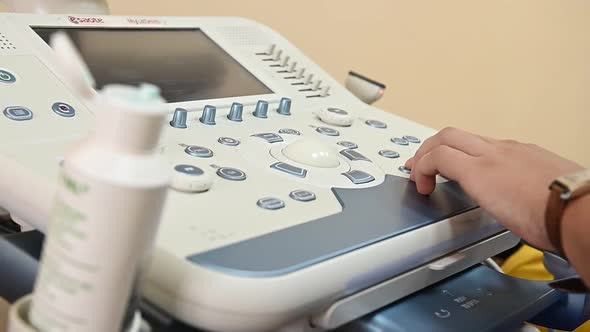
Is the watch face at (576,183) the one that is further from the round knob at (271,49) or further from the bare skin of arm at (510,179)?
the round knob at (271,49)

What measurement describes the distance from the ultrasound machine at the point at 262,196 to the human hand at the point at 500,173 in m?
0.03

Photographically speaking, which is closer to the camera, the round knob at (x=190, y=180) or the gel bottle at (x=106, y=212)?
the gel bottle at (x=106, y=212)

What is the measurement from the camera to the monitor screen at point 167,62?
27.0 inches

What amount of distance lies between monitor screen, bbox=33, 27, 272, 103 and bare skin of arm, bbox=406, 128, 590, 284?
0.72 feet

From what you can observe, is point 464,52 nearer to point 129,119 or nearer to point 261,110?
point 261,110

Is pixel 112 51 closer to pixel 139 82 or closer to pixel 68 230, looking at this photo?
pixel 139 82

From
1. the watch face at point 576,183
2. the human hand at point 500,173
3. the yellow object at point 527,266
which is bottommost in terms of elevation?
the yellow object at point 527,266

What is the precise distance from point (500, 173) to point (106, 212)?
33 centimetres

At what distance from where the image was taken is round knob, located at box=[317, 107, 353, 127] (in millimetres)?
757

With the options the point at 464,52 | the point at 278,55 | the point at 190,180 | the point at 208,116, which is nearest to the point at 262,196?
A: the point at 190,180

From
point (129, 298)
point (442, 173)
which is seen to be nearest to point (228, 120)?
point (442, 173)

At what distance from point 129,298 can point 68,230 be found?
0.05 m

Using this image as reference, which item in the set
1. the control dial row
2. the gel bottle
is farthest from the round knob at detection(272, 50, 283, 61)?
the gel bottle

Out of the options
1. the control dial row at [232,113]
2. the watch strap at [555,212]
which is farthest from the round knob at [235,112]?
the watch strap at [555,212]
